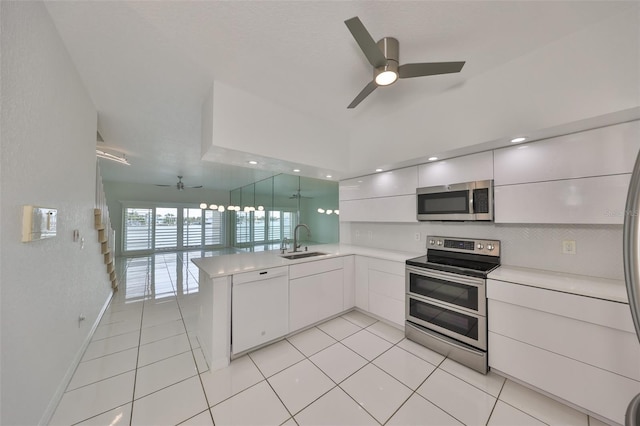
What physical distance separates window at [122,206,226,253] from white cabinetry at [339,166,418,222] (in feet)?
23.6

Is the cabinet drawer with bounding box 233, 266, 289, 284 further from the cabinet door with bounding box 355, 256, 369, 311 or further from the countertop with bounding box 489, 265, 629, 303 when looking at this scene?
the countertop with bounding box 489, 265, 629, 303

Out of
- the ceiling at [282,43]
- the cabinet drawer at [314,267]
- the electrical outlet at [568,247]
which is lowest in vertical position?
the cabinet drawer at [314,267]

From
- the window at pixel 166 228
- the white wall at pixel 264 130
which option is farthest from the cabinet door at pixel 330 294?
the window at pixel 166 228

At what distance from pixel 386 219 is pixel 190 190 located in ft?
27.1

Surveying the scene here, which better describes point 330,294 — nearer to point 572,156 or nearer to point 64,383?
point 64,383

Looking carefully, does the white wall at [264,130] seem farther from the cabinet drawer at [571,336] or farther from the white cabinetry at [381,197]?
the cabinet drawer at [571,336]

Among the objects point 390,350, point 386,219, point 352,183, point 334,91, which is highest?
point 334,91

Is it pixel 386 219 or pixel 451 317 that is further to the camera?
pixel 386 219

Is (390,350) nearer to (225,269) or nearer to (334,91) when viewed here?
(225,269)

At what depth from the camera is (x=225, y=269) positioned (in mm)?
2066

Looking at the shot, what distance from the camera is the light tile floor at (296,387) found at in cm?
148

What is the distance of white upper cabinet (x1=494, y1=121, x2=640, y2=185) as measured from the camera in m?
1.53

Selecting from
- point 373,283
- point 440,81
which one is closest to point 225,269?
point 373,283

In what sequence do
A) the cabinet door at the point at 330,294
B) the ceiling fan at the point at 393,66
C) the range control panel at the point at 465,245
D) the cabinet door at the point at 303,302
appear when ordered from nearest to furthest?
the ceiling fan at the point at 393,66, the range control panel at the point at 465,245, the cabinet door at the point at 303,302, the cabinet door at the point at 330,294
